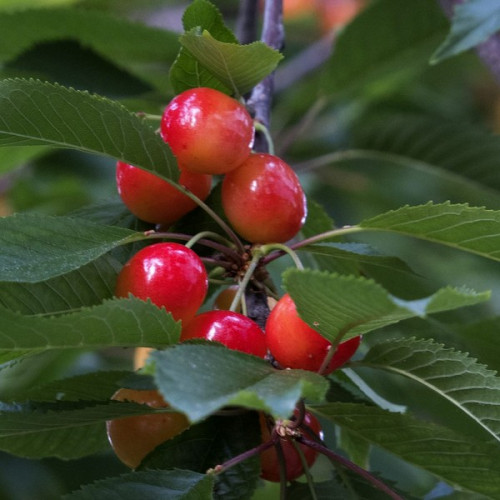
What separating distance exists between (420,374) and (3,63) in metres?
0.81

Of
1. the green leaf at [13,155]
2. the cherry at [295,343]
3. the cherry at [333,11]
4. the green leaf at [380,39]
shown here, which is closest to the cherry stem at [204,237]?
the cherry at [295,343]

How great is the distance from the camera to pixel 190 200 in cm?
86

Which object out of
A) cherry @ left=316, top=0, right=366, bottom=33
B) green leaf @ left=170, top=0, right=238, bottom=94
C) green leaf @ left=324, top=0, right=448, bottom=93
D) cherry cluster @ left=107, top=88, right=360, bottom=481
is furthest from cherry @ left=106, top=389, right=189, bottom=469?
cherry @ left=316, top=0, right=366, bottom=33

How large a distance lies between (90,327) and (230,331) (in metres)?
0.13

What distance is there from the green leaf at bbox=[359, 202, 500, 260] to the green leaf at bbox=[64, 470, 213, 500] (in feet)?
0.87

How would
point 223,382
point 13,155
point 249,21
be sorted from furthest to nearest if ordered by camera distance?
point 249,21, point 13,155, point 223,382

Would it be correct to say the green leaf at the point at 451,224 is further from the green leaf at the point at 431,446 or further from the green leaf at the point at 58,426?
the green leaf at the point at 58,426

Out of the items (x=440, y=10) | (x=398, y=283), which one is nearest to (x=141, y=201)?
(x=398, y=283)

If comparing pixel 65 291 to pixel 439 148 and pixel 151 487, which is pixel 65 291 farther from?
pixel 439 148

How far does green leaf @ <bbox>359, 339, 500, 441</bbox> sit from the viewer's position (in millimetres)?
704

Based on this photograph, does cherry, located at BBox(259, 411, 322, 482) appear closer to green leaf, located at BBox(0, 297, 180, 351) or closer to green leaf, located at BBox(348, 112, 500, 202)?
green leaf, located at BBox(0, 297, 180, 351)

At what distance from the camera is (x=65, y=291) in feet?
2.40

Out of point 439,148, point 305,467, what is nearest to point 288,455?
point 305,467

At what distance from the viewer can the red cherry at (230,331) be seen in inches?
Answer: 27.7
